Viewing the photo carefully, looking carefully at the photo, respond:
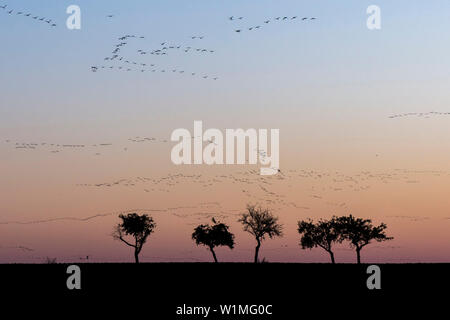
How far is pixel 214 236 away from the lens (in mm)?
170500

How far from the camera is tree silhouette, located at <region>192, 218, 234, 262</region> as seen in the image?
170250 mm

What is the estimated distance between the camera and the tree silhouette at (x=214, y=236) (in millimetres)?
170250
